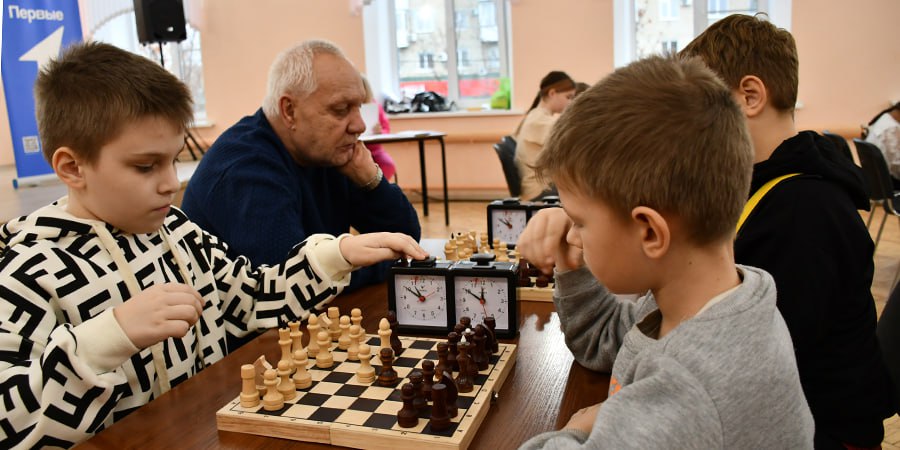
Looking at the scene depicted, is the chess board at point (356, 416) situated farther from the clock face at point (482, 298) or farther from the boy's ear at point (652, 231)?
the boy's ear at point (652, 231)

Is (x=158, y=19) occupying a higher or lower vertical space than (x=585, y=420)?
higher

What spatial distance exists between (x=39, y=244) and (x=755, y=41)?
1.49 meters

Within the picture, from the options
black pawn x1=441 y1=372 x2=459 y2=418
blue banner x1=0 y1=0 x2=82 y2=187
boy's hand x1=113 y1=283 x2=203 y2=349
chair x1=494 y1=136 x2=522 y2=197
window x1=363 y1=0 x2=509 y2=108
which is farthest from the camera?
window x1=363 y1=0 x2=509 y2=108

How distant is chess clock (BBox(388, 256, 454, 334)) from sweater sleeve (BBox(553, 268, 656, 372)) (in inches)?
10.4

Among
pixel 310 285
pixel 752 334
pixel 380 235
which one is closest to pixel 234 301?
pixel 310 285

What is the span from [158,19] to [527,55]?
144 inches

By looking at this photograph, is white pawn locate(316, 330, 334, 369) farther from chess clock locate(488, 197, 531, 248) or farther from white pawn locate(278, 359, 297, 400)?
chess clock locate(488, 197, 531, 248)

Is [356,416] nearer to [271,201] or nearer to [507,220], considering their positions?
[271,201]

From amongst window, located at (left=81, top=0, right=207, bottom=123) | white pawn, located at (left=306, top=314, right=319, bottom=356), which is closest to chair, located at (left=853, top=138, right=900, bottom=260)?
white pawn, located at (left=306, top=314, right=319, bottom=356)

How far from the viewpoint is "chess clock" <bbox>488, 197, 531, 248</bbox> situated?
7.69 feet

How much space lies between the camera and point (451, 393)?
110 cm

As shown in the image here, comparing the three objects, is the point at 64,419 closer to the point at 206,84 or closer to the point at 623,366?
the point at 623,366

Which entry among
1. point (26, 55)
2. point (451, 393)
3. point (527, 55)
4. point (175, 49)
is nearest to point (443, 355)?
point (451, 393)

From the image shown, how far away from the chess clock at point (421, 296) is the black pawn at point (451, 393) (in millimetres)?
415
